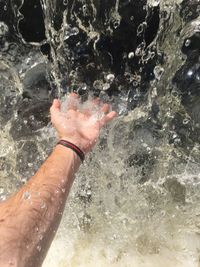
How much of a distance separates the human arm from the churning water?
51cm

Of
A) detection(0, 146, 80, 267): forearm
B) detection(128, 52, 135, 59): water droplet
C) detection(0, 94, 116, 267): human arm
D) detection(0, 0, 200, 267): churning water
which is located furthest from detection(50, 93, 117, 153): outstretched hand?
detection(128, 52, 135, 59): water droplet

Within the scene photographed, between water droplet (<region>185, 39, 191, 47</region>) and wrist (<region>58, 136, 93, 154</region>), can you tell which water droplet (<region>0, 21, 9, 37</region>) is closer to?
water droplet (<region>185, 39, 191, 47</region>)

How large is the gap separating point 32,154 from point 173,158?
87cm

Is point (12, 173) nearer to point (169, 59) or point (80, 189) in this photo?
point (80, 189)

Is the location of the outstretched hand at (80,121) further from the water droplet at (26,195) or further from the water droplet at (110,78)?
the water droplet at (110,78)

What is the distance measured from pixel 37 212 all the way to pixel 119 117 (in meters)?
1.21

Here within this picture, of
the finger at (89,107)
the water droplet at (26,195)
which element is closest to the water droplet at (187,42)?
the finger at (89,107)

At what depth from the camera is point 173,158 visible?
10.1 feet

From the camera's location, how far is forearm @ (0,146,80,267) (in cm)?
192

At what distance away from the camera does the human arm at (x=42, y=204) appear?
193 cm

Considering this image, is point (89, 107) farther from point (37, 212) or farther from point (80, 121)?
point (37, 212)

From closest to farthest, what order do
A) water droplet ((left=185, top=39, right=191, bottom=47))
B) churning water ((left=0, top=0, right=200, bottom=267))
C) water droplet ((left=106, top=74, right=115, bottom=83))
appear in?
churning water ((left=0, top=0, right=200, bottom=267)) < water droplet ((left=185, top=39, right=191, bottom=47)) < water droplet ((left=106, top=74, right=115, bottom=83))

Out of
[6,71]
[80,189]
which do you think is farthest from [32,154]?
[6,71]

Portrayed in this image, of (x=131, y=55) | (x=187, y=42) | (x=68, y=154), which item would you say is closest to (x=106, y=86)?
(x=131, y=55)
